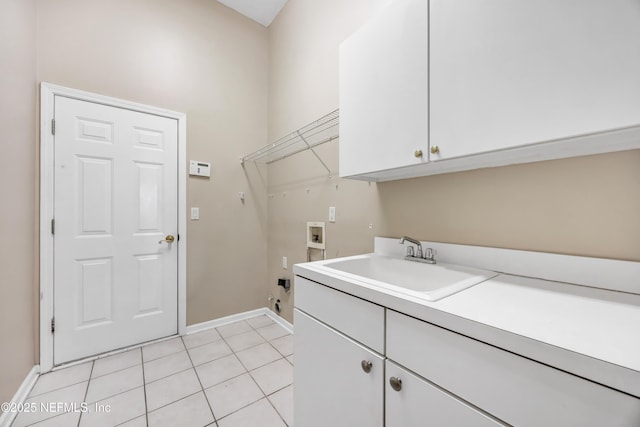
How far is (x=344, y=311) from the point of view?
3.06 feet

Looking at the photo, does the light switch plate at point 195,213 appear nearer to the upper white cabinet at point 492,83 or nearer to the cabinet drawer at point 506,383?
the upper white cabinet at point 492,83

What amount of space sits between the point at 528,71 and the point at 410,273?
2.98ft

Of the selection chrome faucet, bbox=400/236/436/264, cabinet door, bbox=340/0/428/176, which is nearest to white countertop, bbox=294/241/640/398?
chrome faucet, bbox=400/236/436/264

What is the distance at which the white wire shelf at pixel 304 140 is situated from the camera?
184cm

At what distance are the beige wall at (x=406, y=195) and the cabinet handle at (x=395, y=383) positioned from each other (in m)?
0.72

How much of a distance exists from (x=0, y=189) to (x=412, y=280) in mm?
2237

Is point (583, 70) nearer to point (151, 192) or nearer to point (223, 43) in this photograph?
point (151, 192)

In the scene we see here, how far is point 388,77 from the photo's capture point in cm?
114

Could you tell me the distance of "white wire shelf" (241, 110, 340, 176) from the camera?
184cm

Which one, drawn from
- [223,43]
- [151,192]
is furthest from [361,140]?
[223,43]

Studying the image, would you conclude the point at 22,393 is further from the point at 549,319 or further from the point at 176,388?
the point at 549,319

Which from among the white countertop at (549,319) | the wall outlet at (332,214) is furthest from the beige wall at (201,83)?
the white countertop at (549,319)

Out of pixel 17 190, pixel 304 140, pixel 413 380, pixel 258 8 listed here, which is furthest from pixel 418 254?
pixel 258 8

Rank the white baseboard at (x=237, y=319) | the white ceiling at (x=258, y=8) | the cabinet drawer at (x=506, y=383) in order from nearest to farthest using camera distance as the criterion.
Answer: the cabinet drawer at (x=506, y=383)
the white baseboard at (x=237, y=319)
the white ceiling at (x=258, y=8)
